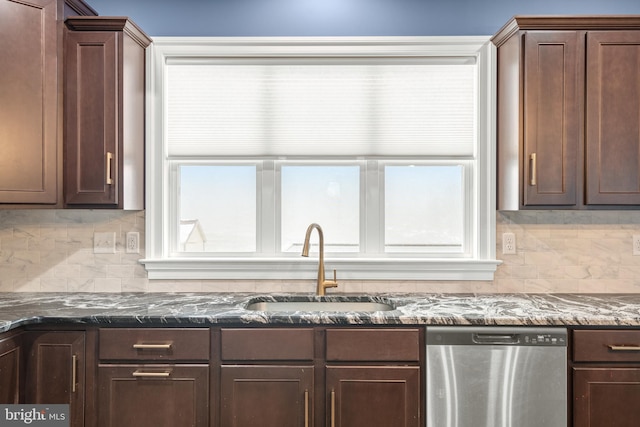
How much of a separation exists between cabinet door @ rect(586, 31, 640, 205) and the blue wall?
545mm

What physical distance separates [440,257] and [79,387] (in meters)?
1.98

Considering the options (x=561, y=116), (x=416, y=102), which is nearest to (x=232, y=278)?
(x=416, y=102)

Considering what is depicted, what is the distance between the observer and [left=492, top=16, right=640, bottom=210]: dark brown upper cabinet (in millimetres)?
2275

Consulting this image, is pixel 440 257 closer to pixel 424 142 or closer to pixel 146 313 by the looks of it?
pixel 424 142

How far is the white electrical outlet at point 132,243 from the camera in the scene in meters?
2.67

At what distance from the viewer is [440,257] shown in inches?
107

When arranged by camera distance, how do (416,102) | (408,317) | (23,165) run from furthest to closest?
(416,102), (23,165), (408,317)

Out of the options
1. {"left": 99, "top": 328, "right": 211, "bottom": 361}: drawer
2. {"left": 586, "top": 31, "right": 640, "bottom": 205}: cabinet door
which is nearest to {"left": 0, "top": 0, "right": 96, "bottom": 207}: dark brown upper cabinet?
{"left": 99, "top": 328, "right": 211, "bottom": 361}: drawer

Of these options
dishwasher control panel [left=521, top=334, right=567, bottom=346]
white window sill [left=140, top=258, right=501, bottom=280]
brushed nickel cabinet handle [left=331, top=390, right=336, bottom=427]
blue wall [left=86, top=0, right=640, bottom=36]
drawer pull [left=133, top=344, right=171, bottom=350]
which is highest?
blue wall [left=86, top=0, right=640, bottom=36]

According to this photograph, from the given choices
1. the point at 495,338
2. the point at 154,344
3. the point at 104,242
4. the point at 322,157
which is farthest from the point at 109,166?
the point at 495,338

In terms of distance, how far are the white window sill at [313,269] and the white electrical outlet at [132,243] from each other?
11 centimetres

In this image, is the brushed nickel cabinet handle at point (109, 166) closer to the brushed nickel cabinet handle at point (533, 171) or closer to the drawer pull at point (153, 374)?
the drawer pull at point (153, 374)

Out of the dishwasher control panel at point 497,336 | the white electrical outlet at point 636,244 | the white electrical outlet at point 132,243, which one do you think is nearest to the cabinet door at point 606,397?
the dishwasher control panel at point 497,336

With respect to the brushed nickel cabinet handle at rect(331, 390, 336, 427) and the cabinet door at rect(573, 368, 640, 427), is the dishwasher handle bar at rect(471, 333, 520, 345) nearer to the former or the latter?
the cabinet door at rect(573, 368, 640, 427)
